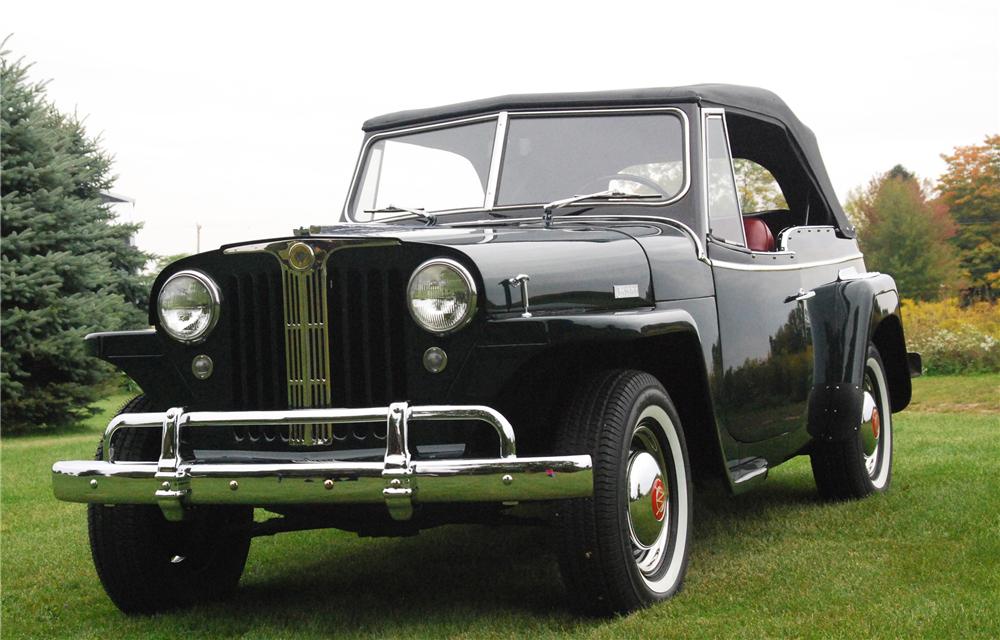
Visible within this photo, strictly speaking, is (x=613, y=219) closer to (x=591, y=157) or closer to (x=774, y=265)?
(x=591, y=157)

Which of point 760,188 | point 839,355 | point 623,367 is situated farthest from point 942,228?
point 623,367

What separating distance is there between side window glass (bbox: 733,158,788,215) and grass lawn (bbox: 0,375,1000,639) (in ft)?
5.51

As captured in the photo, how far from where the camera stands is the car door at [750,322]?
492 cm

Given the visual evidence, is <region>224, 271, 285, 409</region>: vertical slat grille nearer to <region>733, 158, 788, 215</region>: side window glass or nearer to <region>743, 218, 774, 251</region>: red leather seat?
<region>743, 218, 774, 251</region>: red leather seat

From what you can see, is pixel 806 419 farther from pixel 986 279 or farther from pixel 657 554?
pixel 986 279

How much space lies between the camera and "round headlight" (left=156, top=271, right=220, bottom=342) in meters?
4.11

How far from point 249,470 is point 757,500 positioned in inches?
146

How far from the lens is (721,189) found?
17.5ft

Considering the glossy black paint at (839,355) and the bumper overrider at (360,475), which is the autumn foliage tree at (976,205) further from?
the bumper overrider at (360,475)

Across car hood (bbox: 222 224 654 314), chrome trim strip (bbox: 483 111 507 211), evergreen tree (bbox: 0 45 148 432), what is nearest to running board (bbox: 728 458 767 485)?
car hood (bbox: 222 224 654 314)

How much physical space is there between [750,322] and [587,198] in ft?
2.88

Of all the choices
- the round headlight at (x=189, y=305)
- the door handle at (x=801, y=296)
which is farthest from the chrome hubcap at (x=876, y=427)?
the round headlight at (x=189, y=305)

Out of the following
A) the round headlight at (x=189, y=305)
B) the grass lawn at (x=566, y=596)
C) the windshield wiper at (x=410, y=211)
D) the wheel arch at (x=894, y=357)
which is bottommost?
the grass lawn at (x=566, y=596)

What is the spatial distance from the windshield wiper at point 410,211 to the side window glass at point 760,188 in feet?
6.43
